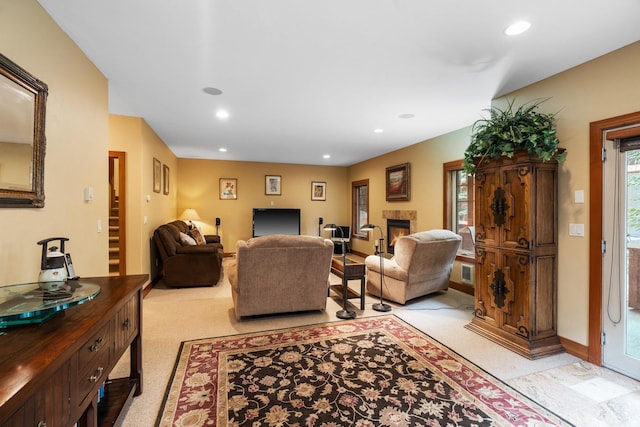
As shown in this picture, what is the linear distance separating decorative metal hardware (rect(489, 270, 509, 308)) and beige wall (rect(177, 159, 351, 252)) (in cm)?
560

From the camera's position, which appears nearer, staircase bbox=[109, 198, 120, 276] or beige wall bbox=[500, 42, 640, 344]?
beige wall bbox=[500, 42, 640, 344]

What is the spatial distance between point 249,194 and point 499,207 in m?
6.01

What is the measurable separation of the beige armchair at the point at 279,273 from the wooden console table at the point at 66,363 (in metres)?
A: 1.37

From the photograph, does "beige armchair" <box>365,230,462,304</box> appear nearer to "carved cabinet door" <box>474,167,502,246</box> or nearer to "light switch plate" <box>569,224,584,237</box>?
"carved cabinet door" <box>474,167,502,246</box>

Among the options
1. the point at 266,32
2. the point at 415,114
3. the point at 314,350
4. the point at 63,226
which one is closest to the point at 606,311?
the point at 314,350

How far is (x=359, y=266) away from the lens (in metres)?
3.62

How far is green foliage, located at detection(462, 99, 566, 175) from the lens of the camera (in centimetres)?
252

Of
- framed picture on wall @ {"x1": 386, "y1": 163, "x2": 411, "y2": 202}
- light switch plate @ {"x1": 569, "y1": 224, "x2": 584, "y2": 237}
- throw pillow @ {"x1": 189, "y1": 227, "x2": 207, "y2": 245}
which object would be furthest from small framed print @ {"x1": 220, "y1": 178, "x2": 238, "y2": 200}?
light switch plate @ {"x1": 569, "y1": 224, "x2": 584, "y2": 237}

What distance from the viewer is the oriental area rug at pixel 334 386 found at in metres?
1.77

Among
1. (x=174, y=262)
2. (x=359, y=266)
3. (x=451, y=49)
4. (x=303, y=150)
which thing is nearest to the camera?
(x=451, y=49)

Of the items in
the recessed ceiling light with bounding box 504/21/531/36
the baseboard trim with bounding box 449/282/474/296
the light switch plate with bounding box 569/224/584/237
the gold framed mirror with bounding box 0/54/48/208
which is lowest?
the baseboard trim with bounding box 449/282/474/296

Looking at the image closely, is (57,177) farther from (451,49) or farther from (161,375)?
(451,49)

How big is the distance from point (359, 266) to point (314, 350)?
51.6 inches

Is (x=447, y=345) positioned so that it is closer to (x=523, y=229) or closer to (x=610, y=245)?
(x=523, y=229)
